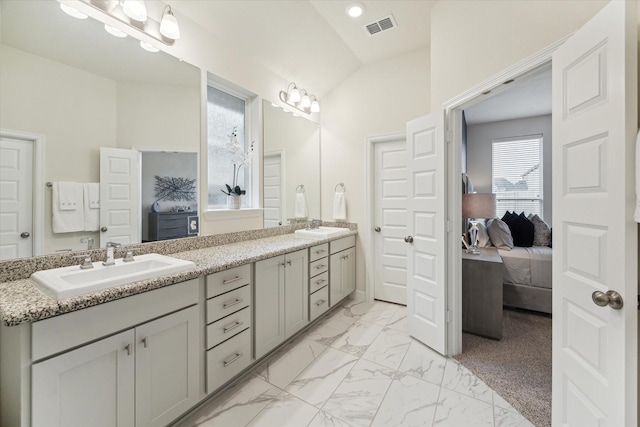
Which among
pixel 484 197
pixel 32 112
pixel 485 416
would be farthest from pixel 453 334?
pixel 32 112

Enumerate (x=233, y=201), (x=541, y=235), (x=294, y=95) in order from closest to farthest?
(x=233, y=201), (x=294, y=95), (x=541, y=235)

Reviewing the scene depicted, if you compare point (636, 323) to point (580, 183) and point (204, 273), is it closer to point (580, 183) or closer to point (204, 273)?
point (580, 183)

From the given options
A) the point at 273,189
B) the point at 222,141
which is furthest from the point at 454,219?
the point at 222,141

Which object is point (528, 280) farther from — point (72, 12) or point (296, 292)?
point (72, 12)

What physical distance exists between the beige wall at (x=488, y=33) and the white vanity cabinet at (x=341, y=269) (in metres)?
1.75

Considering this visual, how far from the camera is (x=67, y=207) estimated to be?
5.08ft

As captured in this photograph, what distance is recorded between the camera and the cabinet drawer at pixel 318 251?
270cm

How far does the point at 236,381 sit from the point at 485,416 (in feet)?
5.30

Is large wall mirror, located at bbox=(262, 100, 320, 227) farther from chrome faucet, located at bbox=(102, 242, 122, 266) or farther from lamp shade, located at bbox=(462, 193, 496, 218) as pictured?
lamp shade, located at bbox=(462, 193, 496, 218)

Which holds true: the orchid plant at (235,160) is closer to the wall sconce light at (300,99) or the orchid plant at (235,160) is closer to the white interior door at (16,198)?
the wall sconce light at (300,99)

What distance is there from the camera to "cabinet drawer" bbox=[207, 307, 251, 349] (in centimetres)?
170

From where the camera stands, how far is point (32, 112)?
4.69 feet

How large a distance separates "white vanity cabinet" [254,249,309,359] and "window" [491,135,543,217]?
3.78 meters

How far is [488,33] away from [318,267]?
7.53ft
